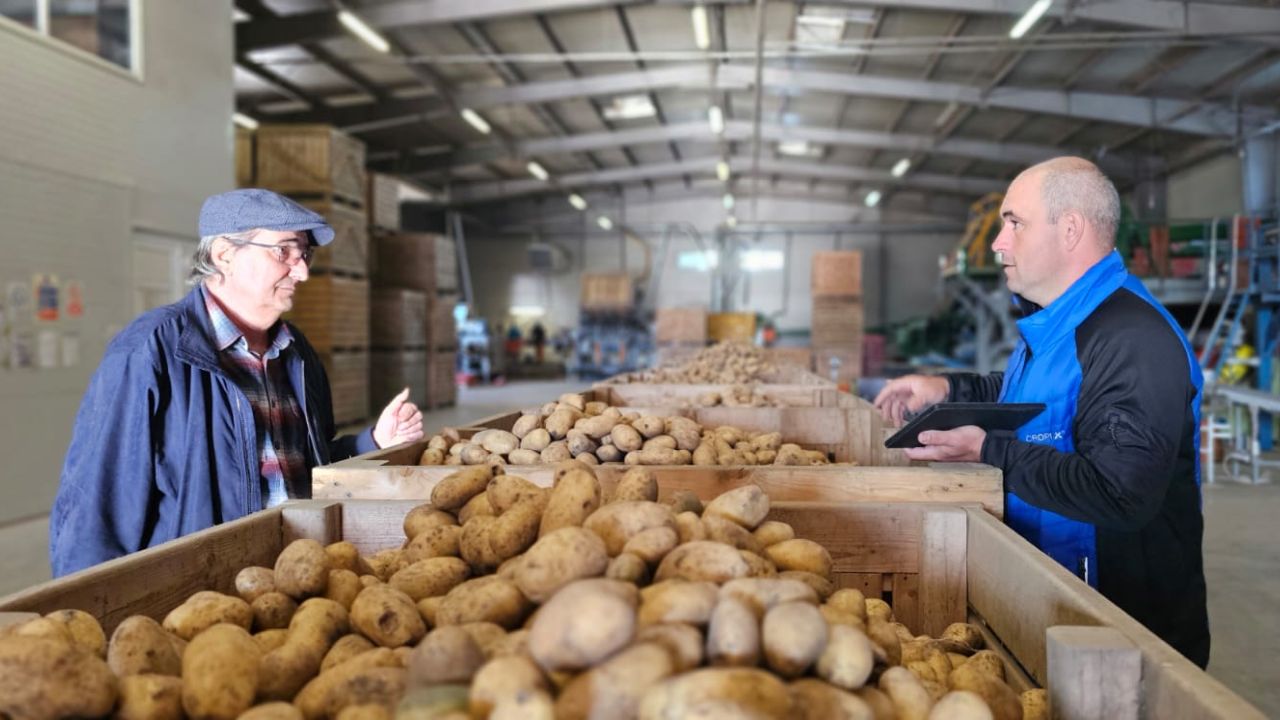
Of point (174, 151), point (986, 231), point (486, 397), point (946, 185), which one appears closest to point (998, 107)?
point (986, 231)

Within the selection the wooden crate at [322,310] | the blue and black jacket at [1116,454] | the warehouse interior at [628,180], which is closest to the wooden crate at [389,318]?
the warehouse interior at [628,180]

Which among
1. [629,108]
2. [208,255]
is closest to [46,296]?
[208,255]

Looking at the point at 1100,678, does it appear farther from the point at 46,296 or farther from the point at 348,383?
the point at 348,383

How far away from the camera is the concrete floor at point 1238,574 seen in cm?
383

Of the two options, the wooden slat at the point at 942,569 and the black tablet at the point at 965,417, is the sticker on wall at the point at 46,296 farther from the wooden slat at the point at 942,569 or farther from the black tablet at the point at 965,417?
the wooden slat at the point at 942,569

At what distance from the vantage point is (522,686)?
2.85 ft

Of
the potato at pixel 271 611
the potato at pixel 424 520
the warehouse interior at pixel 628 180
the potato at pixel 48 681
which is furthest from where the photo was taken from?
the warehouse interior at pixel 628 180

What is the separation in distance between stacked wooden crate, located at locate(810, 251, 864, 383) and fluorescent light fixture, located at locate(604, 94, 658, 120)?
214 inches

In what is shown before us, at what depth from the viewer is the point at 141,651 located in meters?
1.10

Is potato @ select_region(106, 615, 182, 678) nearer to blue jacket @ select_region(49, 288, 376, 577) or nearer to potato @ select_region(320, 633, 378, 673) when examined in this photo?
potato @ select_region(320, 633, 378, 673)

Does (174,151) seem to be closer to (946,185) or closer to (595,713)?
(595,713)

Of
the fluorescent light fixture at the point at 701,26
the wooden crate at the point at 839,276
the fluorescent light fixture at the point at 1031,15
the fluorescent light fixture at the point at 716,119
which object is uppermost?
the fluorescent light fixture at the point at 701,26

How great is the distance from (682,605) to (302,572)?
2.26 feet

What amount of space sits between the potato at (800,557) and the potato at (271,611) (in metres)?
0.75
